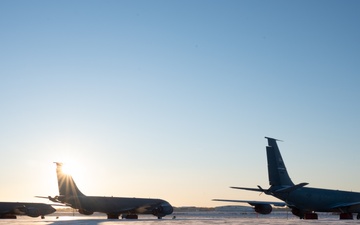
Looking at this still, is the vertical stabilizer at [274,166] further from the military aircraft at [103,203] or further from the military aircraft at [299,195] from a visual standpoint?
the military aircraft at [103,203]

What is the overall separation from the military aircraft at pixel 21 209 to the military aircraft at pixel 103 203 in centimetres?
1271

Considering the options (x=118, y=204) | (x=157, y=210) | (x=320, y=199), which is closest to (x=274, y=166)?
(x=320, y=199)

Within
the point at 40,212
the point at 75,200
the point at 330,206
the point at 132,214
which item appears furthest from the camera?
the point at 40,212

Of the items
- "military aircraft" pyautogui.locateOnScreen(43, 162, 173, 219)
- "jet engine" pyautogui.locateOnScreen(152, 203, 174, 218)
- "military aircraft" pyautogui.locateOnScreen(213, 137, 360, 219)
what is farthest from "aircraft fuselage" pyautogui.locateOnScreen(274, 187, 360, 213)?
"jet engine" pyautogui.locateOnScreen(152, 203, 174, 218)

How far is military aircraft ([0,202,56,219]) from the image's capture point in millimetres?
90562

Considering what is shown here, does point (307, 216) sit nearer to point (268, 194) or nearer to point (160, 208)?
point (268, 194)

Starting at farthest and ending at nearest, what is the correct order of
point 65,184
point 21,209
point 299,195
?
point 21,209 → point 65,184 → point 299,195

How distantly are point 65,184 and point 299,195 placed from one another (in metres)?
39.1

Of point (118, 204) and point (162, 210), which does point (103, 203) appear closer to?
point (118, 204)

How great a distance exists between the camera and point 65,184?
81438 mm

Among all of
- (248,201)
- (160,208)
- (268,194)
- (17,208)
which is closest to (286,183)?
(268,194)

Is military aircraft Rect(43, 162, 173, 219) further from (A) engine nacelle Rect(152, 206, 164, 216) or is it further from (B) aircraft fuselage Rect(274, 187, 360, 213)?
(B) aircraft fuselage Rect(274, 187, 360, 213)

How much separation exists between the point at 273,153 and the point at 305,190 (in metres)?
7.17

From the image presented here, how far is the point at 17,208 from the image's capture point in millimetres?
91438
